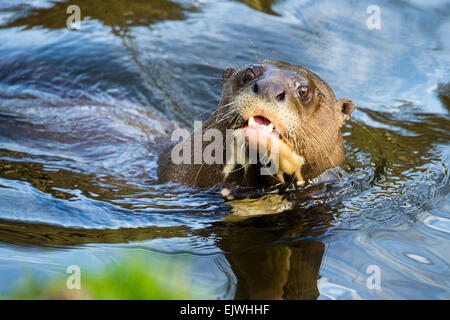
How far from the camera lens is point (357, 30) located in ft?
21.5

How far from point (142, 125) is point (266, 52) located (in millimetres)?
1819

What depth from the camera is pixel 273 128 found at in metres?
2.85

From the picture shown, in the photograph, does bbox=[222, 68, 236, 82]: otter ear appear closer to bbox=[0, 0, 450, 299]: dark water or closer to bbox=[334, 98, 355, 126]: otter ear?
bbox=[0, 0, 450, 299]: dark water

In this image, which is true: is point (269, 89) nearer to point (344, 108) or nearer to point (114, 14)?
point (344, 108)

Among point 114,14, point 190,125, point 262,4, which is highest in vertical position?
point 262,4

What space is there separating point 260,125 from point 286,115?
13 centimetres

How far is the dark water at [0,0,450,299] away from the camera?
2.66 m

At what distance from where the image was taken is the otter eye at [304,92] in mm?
3085

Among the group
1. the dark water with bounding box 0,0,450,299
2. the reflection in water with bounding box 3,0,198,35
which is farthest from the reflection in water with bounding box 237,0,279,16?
the reflection in water with bounding box 3,0,198,35

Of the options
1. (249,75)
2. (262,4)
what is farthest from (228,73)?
(262,4)

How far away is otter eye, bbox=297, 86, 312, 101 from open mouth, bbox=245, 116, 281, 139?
341 millimetres

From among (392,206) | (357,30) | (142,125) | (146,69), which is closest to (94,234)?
(392,206)

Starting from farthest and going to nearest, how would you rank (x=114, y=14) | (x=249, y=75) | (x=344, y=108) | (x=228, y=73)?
1. (x=114, y=14)
2. (x=344, y=108)
3. (x=228, y=73)
4. (x=249, y=75)

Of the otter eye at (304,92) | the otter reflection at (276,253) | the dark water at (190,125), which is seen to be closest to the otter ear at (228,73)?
the dark water at (190,125)
